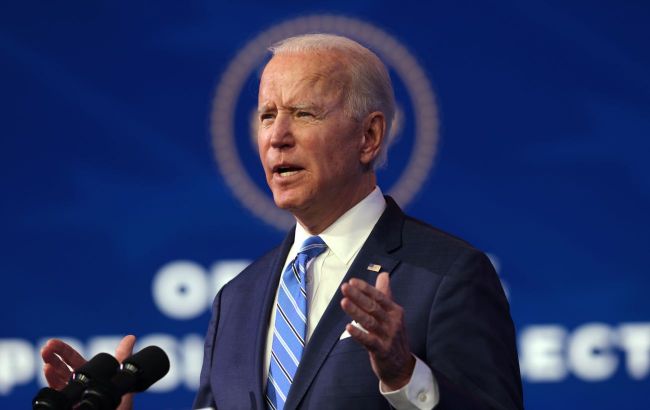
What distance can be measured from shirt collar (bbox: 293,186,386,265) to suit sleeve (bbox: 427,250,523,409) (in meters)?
0.26

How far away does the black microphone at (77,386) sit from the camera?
1713mm

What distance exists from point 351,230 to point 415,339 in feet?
1.12

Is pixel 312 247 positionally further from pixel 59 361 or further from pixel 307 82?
pixel 59 361

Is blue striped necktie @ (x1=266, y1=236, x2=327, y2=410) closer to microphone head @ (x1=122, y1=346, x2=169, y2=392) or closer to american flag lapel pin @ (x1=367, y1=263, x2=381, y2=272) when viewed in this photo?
american flag lapel pin @ (x1=367, y1=263, x2=381, y2=272)

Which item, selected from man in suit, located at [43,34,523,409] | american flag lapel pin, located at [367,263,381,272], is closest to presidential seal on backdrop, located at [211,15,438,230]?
man in suit, located at [43,34,523,409]

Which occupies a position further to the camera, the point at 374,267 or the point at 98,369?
the point at 374,267

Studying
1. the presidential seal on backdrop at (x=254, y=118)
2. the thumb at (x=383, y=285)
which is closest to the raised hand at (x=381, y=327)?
the thumb at (x=383, y=285)

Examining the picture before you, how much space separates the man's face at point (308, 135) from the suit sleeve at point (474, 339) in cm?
34

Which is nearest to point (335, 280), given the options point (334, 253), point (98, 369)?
point (334, 253)

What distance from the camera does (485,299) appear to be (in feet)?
7.00

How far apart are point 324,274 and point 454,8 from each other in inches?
74.7

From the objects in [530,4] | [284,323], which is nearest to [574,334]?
[530,4]

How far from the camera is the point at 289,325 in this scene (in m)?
2.27

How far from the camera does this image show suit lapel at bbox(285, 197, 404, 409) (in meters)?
2.14
